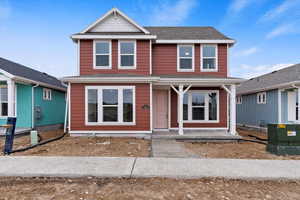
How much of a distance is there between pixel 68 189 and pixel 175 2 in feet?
47.1

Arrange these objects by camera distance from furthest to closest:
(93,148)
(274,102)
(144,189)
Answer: (274,102) < (93,148) < (144,189)

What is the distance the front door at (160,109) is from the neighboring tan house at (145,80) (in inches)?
2.4

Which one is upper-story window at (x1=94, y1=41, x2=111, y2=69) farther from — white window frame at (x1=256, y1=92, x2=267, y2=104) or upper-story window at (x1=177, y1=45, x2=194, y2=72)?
white window frame at (x1=256, y1=92, x2=267, y2=104)

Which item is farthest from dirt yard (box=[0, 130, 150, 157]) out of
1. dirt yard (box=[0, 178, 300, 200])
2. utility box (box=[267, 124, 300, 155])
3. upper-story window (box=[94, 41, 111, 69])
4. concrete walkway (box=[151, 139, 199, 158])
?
utility box (box=[267, 124, 300, 155])

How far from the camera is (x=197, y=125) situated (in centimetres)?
988

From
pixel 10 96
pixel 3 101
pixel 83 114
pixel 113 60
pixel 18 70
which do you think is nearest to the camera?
pixel 83 114

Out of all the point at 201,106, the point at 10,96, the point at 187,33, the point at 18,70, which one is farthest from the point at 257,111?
the point at 18,70

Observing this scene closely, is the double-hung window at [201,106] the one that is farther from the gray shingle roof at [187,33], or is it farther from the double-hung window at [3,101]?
the double-hung window at [3,101]

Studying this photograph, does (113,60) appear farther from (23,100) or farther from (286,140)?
(286,140)

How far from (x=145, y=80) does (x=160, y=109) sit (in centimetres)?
247

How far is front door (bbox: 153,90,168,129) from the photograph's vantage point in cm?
1007

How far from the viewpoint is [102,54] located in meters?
9.34

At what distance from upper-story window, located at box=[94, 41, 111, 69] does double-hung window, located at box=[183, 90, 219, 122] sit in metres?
4.97

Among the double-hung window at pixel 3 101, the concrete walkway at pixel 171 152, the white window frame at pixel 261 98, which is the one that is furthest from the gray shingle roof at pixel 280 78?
the double-hung window at pixel 3 101
